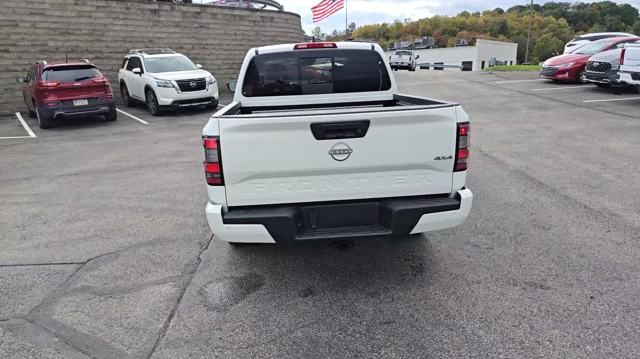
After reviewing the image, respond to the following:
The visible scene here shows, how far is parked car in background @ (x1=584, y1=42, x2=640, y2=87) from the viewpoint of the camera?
1335 cm

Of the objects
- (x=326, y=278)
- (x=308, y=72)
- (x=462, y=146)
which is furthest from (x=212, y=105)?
(x=462, y=146)

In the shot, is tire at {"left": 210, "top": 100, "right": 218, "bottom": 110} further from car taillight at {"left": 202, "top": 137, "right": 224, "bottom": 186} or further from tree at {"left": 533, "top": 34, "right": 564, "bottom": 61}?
tree at {"left": 533, "top": 34, "right": 564, "bottom": 61}

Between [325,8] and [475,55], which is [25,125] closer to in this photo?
[325,8]

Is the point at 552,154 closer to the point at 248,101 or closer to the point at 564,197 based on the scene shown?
the point at 564,197

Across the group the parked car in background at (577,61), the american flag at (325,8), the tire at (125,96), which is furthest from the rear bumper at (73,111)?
the american flag at (325,8)

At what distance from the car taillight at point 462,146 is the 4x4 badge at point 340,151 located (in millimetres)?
827

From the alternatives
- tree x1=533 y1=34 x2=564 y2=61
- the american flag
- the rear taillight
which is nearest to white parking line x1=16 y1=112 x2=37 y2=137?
the rear taillight

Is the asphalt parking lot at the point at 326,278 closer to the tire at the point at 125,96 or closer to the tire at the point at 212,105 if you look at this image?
the tire at the point at 212,105

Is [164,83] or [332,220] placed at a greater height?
[164,83]

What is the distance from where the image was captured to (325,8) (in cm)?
2631

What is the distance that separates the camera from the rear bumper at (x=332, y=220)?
3.19 meters

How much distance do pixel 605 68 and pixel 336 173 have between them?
14034mm

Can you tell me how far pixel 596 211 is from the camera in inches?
197

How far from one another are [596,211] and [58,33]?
17.6m
